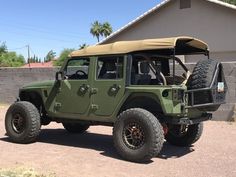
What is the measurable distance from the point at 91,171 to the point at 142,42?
266 centimetres

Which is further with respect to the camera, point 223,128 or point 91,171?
point 223,128

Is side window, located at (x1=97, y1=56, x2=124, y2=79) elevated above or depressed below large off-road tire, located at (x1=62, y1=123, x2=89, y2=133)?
above

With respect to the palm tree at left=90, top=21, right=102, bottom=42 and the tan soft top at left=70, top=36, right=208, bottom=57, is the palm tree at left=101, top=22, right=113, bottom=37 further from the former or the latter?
the tan soft top at left=70, top=36, right=208, bottom=57

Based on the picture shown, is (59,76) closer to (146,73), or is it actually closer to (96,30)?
(146,73)

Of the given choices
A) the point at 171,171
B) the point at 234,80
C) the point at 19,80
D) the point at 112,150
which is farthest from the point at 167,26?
the point at 171,171

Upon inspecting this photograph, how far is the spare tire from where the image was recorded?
8117 mm

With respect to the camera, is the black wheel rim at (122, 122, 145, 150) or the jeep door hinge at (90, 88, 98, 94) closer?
the black wheel rim at (122, 122, 145, 150)

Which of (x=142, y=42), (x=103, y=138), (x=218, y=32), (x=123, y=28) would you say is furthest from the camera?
(x=123, y=28)

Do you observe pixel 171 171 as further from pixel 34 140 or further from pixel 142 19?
pixel 142 19

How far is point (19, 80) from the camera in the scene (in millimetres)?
18469

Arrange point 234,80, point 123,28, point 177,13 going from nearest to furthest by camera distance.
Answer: point 234,80
point 177,13
point 123,28

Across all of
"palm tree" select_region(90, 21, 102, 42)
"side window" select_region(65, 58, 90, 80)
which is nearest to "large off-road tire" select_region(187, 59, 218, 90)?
"side window" select_region(65, 58, 90, 80)

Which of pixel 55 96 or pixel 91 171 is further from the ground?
pixel 55 96

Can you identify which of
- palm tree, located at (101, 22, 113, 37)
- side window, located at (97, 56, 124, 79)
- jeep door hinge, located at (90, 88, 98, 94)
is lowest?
jeep door hinge, located at (90, 88, 98, 94)
